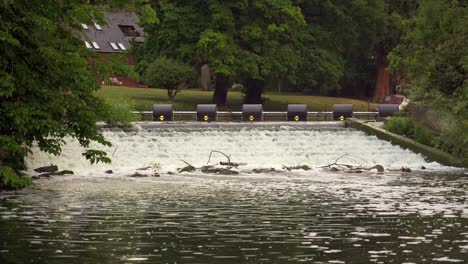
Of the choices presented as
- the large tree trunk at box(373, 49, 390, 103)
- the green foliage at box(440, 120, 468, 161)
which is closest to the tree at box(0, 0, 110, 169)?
the green foliage at box(440, 120, 468, 161)

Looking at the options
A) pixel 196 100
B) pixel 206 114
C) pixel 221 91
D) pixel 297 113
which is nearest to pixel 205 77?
pixel 196 100

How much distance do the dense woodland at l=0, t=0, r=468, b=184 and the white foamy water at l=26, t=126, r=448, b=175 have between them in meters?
1.68

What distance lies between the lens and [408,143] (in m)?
50.0

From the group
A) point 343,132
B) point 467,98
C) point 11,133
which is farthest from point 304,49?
point 11,133

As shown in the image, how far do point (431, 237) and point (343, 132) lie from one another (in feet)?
102

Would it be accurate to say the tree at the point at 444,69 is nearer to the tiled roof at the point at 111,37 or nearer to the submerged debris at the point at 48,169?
the submerged debris at the point at 48,169

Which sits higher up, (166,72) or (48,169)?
(166,72)

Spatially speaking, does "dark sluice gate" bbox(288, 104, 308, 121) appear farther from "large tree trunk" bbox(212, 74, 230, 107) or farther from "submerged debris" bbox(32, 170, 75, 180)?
"submerged debris" bbox(32, 170, 75, 180)

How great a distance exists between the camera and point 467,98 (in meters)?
43.3

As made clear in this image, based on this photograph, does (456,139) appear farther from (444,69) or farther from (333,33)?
(333,33)

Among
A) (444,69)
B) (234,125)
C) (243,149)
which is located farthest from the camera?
(234,125)

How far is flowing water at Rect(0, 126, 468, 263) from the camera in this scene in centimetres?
2108

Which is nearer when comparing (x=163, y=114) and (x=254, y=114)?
(x=163, y=114)

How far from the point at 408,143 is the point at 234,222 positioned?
2547 centimetres
